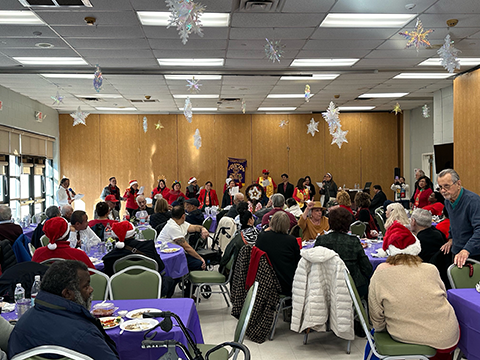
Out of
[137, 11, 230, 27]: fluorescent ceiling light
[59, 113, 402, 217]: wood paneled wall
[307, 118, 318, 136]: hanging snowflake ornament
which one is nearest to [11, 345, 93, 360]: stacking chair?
[137, 11, 230, 27]: fluorescent ceiling light

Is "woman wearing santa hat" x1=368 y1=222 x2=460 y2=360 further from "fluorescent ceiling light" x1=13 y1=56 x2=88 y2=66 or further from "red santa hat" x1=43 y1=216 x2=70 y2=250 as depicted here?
"fluorescent ceiling light" x1=13 y1=56 x2=88 y2=66

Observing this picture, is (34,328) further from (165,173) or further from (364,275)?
(165,173)

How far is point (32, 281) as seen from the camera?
3.38m

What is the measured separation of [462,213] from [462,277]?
67cm

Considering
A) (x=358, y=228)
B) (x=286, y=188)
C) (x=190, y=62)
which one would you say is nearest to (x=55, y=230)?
(x=358, y=228)

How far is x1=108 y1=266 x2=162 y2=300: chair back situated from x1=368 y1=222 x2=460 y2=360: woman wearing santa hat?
1.83 m

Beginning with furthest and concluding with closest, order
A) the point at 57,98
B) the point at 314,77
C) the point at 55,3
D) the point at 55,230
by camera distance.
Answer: the point at 314,77 < the point at 57,98 < the point at 55,3 < the point at 55,230

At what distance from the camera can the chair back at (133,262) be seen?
458cm

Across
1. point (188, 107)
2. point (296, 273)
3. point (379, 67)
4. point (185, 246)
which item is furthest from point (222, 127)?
point (296, 273)

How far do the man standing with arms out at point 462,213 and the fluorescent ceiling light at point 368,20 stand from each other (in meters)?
3.24

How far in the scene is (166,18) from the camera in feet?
21.7

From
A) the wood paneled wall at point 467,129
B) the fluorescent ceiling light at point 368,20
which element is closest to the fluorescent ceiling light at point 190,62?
the fluorescent ceiling light at point 368,20

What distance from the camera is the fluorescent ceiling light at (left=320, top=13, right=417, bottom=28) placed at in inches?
261

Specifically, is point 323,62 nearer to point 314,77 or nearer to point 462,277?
point 314,77
